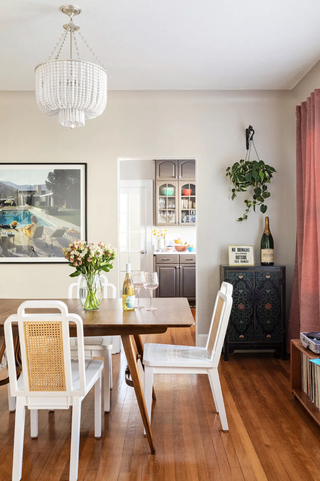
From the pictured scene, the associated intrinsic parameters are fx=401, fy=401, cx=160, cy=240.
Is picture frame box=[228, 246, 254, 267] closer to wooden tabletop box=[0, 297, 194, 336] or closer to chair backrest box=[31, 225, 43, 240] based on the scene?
wooden tabletop box=[0, 297, 194, 336]

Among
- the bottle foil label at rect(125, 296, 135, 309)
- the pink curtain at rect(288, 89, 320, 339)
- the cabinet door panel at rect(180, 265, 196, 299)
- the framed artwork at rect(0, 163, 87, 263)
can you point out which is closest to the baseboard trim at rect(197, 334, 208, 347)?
the pink curtain at rect(288, 89, 320, 339)

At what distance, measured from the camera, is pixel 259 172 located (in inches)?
164

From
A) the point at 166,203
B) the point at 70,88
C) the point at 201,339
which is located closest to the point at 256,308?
the point at 201,339

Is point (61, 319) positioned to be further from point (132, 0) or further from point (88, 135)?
point (88, 135)

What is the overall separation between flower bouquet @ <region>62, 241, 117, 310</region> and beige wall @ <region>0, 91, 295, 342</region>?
1695 mm

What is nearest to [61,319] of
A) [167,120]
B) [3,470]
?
[3,470]

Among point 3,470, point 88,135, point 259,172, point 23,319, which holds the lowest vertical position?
point 3,470

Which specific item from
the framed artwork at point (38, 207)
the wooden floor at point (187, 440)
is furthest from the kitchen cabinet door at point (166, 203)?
the wooden floor at point (187, 440)

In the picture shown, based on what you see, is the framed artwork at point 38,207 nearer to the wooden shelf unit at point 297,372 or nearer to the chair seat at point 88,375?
the chair seat at point 88,375

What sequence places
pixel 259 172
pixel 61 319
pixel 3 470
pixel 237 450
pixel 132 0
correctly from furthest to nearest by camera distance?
→ pixel 259 172, pixel 132 0, pixel 237 450, pixel 3 470, pixel 61 319

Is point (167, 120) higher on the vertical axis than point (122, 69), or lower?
lower

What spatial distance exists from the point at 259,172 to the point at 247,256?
2.91 ft

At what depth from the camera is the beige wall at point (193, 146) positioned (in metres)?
4.39

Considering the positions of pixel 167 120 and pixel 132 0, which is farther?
pixel 167 120
